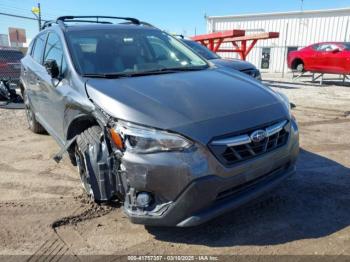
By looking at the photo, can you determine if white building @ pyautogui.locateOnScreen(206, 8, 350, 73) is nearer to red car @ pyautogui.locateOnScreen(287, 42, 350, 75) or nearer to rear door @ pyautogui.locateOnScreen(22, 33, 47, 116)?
red car @ pyautogui.locateOnScreen(287, 42, 350, 75)

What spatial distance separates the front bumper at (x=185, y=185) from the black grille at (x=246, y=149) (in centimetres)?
5

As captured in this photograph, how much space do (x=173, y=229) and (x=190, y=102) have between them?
1.11 m

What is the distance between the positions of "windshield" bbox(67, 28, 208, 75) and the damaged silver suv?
0.02 m

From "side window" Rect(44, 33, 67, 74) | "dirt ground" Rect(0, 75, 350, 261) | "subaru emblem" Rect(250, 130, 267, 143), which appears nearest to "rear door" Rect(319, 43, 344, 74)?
"dirt ground" Rect(0, 75, 350, 261)

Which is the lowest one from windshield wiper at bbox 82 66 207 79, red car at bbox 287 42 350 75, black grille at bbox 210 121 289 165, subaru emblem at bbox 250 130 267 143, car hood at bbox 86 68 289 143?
red car at bbox 287 42 350 75

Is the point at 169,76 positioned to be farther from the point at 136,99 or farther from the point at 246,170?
the point at 246,170

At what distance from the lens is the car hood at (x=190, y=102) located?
8.49ft

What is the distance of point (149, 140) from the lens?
2.52 meters

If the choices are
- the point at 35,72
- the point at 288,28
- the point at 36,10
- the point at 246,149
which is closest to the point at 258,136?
the point at 246,149

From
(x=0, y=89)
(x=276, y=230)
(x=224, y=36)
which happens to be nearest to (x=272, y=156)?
(x=276, y=230)

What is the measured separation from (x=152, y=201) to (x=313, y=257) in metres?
1.27

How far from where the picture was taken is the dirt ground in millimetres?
2799

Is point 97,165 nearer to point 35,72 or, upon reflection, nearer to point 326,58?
point 35,72

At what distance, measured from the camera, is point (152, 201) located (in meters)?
2.61
